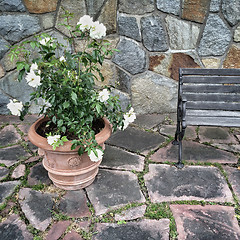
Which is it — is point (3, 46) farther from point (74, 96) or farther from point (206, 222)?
A: point (206, 222)

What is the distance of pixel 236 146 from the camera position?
2.46 meters

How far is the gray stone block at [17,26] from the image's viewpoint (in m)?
2.69

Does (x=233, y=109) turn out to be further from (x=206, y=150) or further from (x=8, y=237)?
(x=8, y=237)

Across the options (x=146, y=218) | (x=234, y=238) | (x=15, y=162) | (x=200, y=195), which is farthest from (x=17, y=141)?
(x=234, y=238)

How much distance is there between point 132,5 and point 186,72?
0.95 meters

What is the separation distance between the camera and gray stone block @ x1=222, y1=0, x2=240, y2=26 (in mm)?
2592

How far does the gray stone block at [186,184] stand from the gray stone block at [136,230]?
0.21 m

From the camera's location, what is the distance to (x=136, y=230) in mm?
1565

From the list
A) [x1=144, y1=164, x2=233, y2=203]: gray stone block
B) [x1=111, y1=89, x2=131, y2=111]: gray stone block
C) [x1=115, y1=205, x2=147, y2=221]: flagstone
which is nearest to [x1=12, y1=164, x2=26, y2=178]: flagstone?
[x1=115, y1=205, x2=147, y2=221]: flagstone

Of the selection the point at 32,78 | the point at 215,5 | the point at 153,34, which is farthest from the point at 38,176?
the point at 215,5

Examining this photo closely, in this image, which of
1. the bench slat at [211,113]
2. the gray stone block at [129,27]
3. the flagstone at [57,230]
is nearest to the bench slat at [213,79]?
the bench slat at [211,113]

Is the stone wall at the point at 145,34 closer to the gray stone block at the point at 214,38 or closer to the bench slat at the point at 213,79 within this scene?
the gray stone block at the point at 214,38

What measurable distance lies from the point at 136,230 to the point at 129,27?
2074 millimetres

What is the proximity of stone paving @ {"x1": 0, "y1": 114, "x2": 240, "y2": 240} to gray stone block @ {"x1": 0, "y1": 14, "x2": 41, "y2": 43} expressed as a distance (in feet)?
3.68
